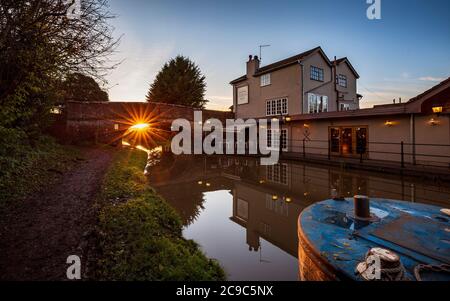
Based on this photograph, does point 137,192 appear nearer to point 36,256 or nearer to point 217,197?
point 217,197

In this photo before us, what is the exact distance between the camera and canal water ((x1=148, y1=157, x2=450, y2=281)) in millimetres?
4879

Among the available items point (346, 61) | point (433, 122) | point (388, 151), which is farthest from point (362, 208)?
point (346, 61)

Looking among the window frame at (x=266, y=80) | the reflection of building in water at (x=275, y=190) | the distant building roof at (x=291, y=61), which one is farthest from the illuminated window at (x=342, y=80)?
the reflection of building in water at (x=275, y=190)

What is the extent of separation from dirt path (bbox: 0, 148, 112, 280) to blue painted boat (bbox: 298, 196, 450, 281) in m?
3.64

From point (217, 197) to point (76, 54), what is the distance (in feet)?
22.0

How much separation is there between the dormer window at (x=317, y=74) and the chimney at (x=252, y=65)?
20.1ft

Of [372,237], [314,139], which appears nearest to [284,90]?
[314,139]

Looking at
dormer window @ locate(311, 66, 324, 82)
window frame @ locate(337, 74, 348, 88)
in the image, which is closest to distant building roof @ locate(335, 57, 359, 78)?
window frame @ locate(337, 74, 348, 88)

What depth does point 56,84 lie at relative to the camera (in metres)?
9.04

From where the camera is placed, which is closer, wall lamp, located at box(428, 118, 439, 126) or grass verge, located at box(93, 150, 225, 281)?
grass verge, located at box(93, 150, 225, 281)

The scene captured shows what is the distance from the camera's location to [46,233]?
14.4ft

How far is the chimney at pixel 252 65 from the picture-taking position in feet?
81.4

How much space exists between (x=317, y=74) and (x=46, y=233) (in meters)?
22.8

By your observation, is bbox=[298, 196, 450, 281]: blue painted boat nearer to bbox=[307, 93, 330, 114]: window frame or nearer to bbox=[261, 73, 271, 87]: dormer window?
bbox=[307, 93, 330, 114]: window frame
